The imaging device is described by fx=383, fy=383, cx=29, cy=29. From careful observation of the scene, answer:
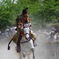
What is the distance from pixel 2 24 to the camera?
37.7 meters

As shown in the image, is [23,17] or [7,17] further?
[7,17]

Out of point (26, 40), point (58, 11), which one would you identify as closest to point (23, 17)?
point (26, 40)

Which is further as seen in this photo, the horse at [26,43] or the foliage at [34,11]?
the foliage at [34,11]

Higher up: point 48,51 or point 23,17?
point 23,17

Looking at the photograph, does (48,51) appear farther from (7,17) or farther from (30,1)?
(30,1)

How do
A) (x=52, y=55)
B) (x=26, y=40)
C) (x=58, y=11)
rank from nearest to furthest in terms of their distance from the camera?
(x=26, y=40), (x=52, y=55), (x=58, y=11)

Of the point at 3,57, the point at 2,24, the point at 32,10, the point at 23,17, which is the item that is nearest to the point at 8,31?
the point at 2,24

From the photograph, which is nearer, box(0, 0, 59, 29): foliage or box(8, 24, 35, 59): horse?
box(8, 24, 35, 59): horse

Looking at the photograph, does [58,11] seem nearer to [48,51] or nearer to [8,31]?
[8,31]

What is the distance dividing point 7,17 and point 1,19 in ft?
2.08

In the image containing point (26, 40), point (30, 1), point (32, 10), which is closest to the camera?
point (26, 40)

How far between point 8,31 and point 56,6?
6559mm

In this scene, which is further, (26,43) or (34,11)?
(34,11)

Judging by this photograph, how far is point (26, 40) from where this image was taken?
11.2m
